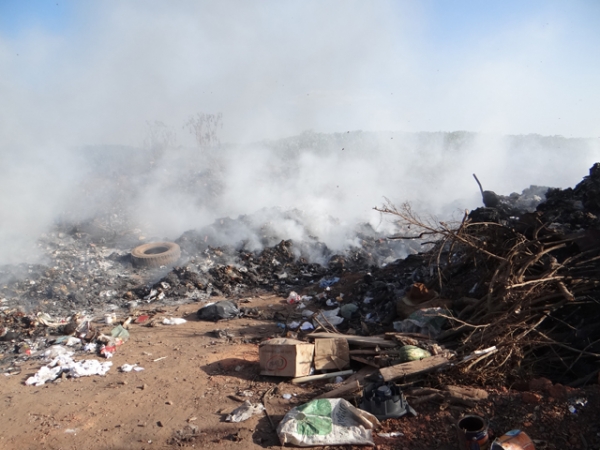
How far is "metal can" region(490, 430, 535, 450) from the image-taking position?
2.60 metres

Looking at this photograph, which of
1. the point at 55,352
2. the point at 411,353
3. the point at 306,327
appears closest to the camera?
the point at 411,353

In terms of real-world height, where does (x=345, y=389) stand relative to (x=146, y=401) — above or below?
above

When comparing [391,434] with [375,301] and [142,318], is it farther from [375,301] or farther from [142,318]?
[142,318]

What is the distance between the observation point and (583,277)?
14.1 feet

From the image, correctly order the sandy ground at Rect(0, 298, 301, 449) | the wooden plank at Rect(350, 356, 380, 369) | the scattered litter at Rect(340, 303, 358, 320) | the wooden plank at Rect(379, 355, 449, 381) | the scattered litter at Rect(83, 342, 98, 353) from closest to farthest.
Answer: the sandy ground at Rect(0, 298, 301, 449) < the wooden plank at Rect(379, 355, 449, 381) < the wooden plank at Rect(350, 356, 380, 369) < the scattered litter at Rect(83, 342, 98, 353) < the scattered litter at Rect(340, 303, 358, 320)

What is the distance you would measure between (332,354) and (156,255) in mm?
6747

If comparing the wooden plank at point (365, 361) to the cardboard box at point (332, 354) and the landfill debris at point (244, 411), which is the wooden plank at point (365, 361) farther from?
the landfill debris at point (244, 411)

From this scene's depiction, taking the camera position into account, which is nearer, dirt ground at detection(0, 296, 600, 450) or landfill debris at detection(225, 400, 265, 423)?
dirt ground at detection(0, 296, 600, 450)

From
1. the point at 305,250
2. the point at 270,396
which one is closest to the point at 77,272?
the point at 305,250

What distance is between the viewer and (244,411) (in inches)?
153

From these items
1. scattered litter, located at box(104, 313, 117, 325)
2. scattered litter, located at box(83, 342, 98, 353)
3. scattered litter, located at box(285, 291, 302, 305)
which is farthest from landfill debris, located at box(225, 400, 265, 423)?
scattered litter, located at box(104, 313, 117, 325)

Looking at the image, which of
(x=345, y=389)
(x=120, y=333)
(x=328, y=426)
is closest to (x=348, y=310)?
(x=345, y=389)

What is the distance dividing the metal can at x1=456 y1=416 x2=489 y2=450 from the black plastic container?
642 mm

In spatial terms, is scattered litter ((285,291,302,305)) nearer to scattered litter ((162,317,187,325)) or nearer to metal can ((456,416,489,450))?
scattered litter ((162,317,187,325))
